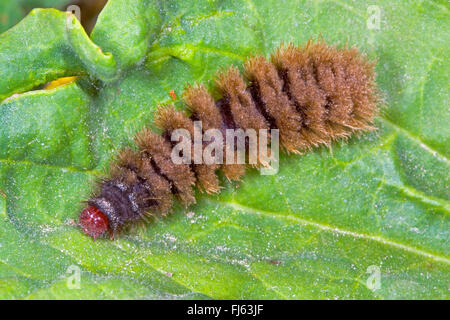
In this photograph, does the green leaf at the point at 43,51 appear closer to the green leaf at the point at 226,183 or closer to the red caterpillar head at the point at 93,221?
the green leaf at the point at 226,183

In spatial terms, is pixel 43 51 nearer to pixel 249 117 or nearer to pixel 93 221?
pixel 93 221

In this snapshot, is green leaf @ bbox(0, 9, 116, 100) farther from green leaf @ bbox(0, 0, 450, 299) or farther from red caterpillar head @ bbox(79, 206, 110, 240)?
red caterpillar head @ bbox(79, 206, 110, 240)

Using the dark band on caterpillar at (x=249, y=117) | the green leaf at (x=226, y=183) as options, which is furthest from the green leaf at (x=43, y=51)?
the dark band on caterpillar at (x=249, y=117)

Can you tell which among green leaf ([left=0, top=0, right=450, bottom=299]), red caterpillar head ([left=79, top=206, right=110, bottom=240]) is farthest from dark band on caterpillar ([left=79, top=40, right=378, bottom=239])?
green leaf ([left=0, top=0, right=450, bottom=299])

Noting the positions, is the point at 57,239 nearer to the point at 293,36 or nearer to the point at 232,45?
the point at 232,45

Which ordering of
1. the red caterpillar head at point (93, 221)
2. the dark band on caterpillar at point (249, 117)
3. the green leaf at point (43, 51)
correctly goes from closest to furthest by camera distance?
the green leaf at point (43, 51), the red caterpillar head at point (93, 221), the dark band on caterpillar at point (249, 117)

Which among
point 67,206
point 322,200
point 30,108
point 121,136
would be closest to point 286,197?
point 322,200

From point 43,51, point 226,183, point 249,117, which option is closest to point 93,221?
point 226,183
